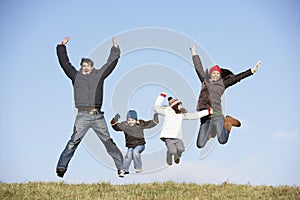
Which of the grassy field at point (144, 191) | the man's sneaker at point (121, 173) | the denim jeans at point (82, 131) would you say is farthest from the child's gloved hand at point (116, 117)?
the grassy field at point (144, 191)

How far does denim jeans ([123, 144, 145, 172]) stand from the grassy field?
0.54 meters

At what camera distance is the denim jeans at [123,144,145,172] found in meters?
13.4

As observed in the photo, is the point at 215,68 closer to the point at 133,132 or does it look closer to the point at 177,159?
the point at 177,159

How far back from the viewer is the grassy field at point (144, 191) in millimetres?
11776

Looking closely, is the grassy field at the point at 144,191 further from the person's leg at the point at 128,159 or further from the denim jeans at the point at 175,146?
the denim jeans at the point at 175,146

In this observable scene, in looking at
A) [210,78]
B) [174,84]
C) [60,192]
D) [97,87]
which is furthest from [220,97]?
[60,192]

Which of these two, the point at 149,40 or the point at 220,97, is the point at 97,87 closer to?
the point at 149,40

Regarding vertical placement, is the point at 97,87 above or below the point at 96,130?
above

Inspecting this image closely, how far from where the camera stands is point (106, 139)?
1269 centimetres

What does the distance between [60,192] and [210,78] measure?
523 centimetres

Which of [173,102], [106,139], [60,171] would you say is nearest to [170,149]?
[173,102]

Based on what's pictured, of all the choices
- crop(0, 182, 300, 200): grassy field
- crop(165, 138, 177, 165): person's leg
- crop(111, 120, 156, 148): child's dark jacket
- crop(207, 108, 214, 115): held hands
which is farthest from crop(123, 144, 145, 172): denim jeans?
crop(207, 108, 214, 115): held hands

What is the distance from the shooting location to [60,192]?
478 inches

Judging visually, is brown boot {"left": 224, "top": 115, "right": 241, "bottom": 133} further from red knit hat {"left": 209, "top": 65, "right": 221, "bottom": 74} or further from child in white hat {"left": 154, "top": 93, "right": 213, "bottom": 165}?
red knit hat {"left": 209, "top": 65, "right": 221, "bottom": 74}
